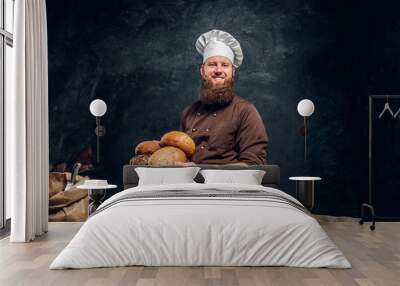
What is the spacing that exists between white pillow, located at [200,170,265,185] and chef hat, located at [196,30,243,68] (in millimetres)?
1461

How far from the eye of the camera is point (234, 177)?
696 cm

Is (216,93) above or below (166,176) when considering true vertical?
above

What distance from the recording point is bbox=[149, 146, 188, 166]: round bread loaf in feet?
24.8

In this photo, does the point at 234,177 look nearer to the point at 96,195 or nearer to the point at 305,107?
the point at 305,107

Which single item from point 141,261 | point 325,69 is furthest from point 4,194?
point 325,69

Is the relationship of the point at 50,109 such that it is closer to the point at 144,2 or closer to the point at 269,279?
the point at 144,2

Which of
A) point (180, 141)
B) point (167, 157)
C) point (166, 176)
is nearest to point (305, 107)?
point (180, 141)

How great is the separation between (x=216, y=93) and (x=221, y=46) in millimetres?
596

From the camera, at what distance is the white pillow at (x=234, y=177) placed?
694 centimetres

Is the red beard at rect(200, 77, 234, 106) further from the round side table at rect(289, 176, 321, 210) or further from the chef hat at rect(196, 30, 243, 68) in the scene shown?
the round side table at rect(289, 176, 321, 210)

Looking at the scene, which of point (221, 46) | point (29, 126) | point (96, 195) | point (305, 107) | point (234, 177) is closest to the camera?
point (29, 126)

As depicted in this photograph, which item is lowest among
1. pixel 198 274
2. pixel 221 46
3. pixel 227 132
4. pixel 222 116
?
pixel 198 274

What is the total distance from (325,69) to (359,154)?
114cm

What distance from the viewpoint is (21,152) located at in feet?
20.2
